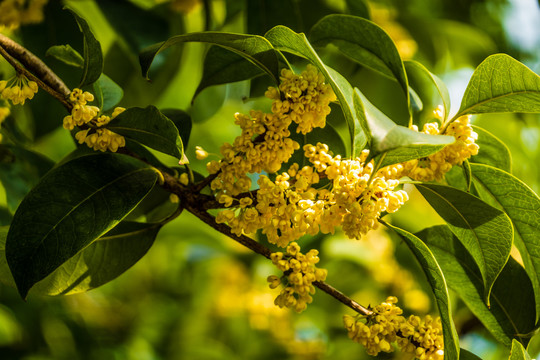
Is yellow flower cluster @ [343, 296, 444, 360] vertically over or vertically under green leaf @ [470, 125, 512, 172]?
under

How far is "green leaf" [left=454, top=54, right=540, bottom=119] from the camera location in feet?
3.12

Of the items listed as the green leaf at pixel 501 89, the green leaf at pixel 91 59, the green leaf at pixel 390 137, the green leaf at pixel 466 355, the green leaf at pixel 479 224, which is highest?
the green leaf at pixel 501 89

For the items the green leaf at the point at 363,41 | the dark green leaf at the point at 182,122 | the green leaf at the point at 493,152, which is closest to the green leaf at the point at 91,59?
the dark green leaf at the point at 182,122

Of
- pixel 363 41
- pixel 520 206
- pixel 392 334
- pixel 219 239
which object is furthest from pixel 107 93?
pixel 219 239

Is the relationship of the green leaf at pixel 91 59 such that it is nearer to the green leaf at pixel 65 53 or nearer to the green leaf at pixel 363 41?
the green leaf at pixel 65 53

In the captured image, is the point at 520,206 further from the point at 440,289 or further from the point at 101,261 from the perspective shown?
the point at 101,261

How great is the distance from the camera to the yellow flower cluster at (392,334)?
983 millimetres

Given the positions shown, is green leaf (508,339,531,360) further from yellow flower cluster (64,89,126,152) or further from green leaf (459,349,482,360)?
yellow flower cluster (64,89,126,152)

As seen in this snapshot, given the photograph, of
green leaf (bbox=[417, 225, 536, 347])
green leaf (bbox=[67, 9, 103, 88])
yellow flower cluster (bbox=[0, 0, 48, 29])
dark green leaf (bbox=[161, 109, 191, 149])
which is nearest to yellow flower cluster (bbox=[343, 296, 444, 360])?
green leaf (bbox=[417, 225, 536, 347])

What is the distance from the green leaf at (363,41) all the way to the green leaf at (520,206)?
0.75ft

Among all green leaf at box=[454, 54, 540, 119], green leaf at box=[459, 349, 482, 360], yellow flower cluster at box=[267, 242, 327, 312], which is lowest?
green leaf at box=[459, 349, 482, 360]

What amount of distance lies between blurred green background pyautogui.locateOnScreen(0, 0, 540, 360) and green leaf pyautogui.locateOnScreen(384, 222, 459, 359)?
1.98 ft

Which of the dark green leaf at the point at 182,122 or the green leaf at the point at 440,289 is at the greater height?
the dark green leaf at the point at 182,122

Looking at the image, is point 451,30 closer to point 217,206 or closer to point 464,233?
point 464,233
